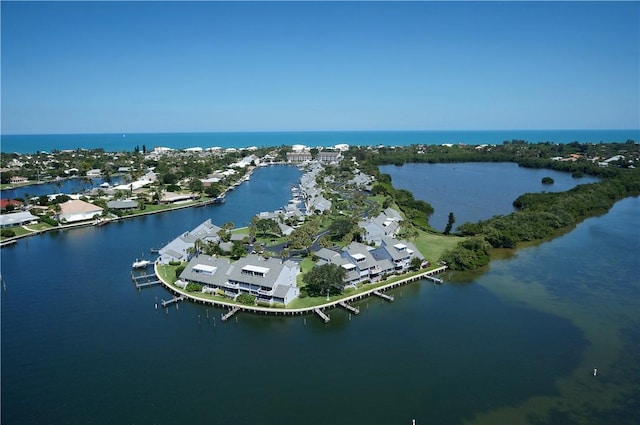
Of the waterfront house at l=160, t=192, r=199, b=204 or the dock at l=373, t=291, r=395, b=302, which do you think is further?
the waterfront house at l=160, t=192, r=199, b=204

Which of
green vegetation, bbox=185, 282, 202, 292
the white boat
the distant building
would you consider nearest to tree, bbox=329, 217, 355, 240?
green vegetation, bbox=185, 282, 202, 292

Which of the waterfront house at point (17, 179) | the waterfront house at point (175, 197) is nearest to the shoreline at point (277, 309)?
the waterfront house at point (175, 197)

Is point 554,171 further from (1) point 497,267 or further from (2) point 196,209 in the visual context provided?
(2) point 196,209

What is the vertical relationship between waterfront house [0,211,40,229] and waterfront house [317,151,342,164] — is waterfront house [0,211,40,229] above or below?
below

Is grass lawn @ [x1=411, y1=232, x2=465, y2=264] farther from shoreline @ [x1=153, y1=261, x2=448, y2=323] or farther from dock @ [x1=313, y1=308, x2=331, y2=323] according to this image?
dock @ [x1=313, y1=308, x2=331, y2=323]

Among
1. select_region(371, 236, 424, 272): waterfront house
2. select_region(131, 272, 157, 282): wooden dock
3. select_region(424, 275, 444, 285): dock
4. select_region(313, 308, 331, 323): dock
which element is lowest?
select_region(313, 308, 331, 323): dock

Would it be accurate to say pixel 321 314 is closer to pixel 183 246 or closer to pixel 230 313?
pixel 230 313

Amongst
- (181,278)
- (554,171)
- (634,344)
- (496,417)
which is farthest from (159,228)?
(554,171)
